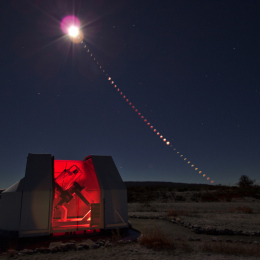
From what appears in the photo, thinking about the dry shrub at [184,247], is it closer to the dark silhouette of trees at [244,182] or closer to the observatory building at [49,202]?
the observatory building at [49,202]

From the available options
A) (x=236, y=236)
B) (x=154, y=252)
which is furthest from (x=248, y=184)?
(x=154, y=252)

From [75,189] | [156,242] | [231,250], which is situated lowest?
[231,250]

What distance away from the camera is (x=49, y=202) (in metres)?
9.48

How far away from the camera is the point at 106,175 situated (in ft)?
37.7

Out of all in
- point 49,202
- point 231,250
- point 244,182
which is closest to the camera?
point 231,250

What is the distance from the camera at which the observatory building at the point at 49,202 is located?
9.12 metres

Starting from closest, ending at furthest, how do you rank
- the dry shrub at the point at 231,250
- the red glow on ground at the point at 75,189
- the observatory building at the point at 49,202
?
the dry shrub at the point at 231,250
the observatory building at the point at 49,202
the red glow on ground at the point at 75,189

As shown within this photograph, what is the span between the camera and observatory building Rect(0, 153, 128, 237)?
29.9 ft

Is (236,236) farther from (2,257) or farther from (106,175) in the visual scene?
(2,257)

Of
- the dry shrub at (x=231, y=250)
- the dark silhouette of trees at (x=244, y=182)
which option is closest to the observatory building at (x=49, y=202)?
the dry shrub at (x=231, y=250)

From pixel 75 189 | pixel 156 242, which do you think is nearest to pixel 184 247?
pixel 156 242

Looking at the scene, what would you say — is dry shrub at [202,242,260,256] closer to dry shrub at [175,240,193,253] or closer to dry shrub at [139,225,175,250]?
dry shrub at [175,240,193,253]

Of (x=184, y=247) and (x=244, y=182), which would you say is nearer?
(x=184, y=247)

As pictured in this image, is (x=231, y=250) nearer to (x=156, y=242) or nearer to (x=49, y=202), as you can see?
(x=156, y=242)
